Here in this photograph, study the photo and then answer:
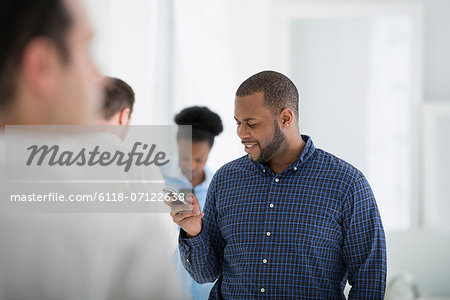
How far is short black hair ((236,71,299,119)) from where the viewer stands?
134 cm

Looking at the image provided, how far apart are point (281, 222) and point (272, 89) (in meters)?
0.35

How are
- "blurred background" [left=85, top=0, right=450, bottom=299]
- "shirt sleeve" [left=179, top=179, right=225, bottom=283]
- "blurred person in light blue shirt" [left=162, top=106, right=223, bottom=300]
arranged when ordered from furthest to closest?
"blurred background" [left=85, top=0, right=450, bottom=299]
"blurred person in light blue shirt" [left=162, top=106, right=223, bottom=300]
"shirt sleeve" [left=179, top=179, right=225, bottom=283]

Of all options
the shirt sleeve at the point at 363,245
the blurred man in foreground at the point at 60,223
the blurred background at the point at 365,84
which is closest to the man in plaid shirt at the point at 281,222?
the shirt sleeve at the point at 363,245

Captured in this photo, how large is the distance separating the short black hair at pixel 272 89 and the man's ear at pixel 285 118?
0.01 metres

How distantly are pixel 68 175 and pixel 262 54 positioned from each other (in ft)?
9.22

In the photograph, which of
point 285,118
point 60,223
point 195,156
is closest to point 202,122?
point 195,156

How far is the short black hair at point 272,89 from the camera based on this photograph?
4.39ft

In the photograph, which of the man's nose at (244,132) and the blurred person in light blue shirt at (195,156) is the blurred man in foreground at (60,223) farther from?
the blurred person in light blue shirt at (195,156)

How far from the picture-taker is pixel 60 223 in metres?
0.44

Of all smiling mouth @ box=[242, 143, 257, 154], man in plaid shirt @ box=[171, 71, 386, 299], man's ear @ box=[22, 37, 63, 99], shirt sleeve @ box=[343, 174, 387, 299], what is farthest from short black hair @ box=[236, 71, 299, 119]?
man's ear @ box=[22, 37, 63, 99]

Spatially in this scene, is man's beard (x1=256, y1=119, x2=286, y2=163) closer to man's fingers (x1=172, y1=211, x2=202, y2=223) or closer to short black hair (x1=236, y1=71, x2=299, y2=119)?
short black hair (x1=236, y1=71, x2=299, y2=119)

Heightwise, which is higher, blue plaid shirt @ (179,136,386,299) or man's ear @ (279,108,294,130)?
man's ear @ (279,108,294,130)

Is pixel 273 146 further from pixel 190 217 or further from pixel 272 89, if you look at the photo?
pixel 190 217

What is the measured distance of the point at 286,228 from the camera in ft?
4.16
